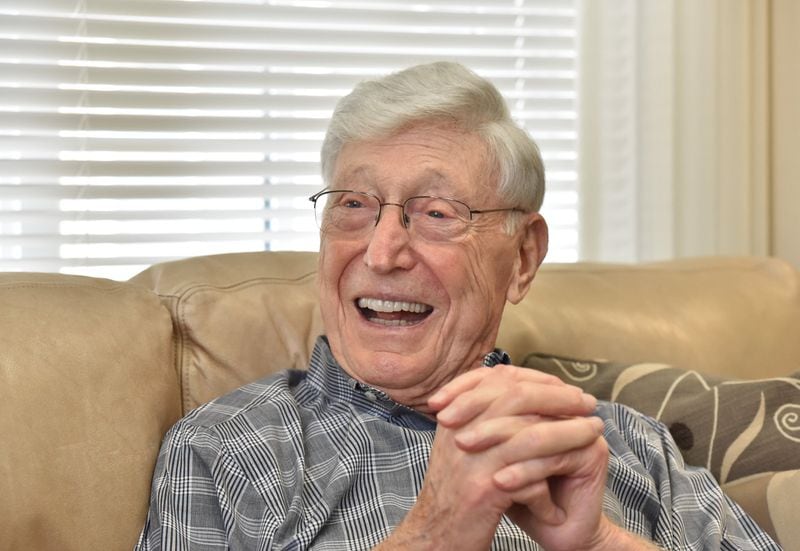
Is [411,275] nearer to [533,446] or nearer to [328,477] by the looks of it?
[328,477]

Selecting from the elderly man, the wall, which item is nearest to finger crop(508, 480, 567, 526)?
the elderly man

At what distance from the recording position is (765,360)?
2127mm

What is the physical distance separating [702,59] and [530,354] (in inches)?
44.6

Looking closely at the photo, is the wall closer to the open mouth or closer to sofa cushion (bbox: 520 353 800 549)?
sofa cushion (bbox: 520 353 800 549)

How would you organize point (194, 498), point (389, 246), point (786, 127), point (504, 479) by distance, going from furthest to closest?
1. point (786, 127)
2. point (389, 246)
3. point (194, 498)
4. point (504, 479)

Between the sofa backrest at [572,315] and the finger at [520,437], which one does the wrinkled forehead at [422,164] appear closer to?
the sofa backrest at [572,315]

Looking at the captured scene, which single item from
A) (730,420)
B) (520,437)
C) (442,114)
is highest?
(442,114)

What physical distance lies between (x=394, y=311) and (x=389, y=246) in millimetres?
110

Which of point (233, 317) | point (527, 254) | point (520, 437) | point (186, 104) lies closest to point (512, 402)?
point (520, 437)

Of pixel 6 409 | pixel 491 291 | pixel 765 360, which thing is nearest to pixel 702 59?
pixel 765 360

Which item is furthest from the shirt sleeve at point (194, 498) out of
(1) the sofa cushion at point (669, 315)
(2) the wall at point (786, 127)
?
(2) the wall at point (786, 127)

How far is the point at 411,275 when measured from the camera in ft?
4.98

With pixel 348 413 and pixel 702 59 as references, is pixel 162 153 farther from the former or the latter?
pixel 702 59

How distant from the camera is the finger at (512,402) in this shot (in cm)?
112
